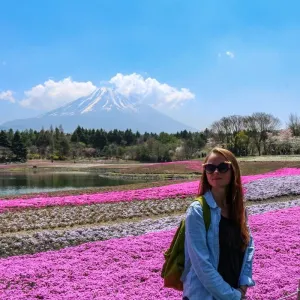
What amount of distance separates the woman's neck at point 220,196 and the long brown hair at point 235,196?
0.16 ft

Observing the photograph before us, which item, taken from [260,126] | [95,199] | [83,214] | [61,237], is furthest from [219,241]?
[260,126]

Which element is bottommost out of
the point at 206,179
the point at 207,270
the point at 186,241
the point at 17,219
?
the point at 17,219

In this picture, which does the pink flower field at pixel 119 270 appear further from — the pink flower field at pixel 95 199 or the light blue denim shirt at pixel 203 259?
the pink flower field at pixel 95 199

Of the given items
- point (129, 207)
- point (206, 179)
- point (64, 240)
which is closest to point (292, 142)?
point (129, 207)

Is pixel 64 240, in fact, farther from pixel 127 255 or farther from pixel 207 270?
pixel 207 270

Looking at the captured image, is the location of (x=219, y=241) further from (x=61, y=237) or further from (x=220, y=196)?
(x=61, y=237)

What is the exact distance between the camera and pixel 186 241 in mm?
3342

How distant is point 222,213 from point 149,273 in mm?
4990

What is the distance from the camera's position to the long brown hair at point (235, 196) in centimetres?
358

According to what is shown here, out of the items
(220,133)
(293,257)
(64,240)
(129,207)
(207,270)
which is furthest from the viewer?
(220,133)

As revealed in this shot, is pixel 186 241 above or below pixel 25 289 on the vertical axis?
above

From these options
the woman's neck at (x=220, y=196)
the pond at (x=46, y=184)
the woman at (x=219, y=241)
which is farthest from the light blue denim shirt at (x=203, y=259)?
the pond at (x=46, y=184)

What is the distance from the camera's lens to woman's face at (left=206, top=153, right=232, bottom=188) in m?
3.61

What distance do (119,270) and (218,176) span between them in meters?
5.63
